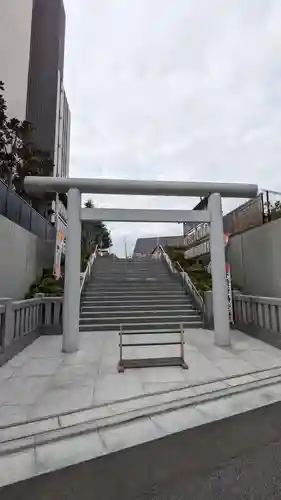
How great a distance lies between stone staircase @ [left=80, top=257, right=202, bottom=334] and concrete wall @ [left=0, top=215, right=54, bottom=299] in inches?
80.9

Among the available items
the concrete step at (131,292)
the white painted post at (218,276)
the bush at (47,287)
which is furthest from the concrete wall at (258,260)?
the bush at (47,287)

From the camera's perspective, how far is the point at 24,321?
6676 millimetres

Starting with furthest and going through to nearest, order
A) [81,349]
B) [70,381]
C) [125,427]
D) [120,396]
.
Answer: [81,349] → [70,381] → [120,396] → [125,427]

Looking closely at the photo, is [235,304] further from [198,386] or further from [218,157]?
[218,157]

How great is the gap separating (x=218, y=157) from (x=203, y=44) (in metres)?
5.60

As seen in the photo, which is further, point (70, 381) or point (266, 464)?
point (70, 381)

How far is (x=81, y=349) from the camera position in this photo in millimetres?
6508

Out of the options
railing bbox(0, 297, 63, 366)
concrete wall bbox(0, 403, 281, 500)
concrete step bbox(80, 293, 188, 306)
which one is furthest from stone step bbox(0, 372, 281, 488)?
concrete step bbox(80, 293, 188, 306)

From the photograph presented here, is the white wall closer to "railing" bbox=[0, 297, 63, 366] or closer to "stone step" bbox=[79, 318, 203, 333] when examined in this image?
"railing" bbox=[0, 297, 63, 366]

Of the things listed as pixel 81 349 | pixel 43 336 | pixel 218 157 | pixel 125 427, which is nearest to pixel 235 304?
pixel 81 349

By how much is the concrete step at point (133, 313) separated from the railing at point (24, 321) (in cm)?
111

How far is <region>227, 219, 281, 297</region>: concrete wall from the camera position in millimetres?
7789

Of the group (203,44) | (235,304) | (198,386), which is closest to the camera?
(198,386)

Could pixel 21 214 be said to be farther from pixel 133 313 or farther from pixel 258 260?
pixel 258 260
